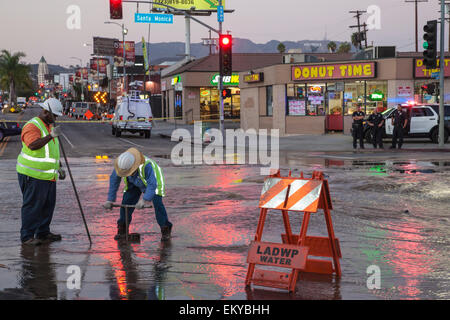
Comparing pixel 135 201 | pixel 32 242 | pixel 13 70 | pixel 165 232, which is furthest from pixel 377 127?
pixel 13 70

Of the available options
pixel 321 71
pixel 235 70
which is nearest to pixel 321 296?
pixel 321 71

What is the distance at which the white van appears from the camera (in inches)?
1449

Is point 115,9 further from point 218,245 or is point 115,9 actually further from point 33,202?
point 218,245

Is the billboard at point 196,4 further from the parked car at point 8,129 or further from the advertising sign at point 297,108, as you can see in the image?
the parked car at point 8,129

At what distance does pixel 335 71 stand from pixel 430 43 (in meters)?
11.7

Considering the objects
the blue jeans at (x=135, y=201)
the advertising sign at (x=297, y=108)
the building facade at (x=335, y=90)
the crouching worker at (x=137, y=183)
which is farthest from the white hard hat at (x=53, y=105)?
the advertising sign at (x=297, y=108)

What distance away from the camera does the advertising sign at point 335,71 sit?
34.3 m

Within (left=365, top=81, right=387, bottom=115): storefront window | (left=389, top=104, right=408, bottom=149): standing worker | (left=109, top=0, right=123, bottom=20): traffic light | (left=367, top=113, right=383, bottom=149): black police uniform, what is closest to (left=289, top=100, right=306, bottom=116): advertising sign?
(left=365, top=81, right=387, bottom=115): storefront window

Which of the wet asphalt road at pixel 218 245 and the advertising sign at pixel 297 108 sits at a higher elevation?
the advertising sign at pixel 297 108

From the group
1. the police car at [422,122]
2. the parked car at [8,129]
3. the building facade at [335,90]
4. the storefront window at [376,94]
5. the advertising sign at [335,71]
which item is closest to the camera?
the police car at [422,122]

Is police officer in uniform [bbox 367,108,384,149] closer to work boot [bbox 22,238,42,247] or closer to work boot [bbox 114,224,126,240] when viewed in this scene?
work boot [bbox 114,224,126,240]

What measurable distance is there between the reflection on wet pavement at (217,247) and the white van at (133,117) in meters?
22.4
